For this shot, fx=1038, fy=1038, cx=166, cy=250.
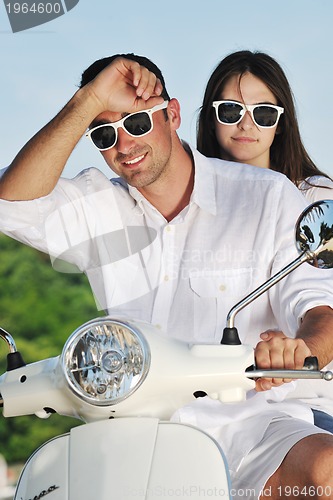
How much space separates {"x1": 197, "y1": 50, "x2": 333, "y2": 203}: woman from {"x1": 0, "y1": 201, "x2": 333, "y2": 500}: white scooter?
195cm

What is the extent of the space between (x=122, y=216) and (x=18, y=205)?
31 cm

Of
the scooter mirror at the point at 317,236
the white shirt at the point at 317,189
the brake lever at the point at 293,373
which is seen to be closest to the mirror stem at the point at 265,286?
the scooter mirror at the point at 317,236

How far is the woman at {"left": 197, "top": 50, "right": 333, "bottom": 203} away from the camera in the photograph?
12.4ft

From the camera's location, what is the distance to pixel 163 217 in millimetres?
2830

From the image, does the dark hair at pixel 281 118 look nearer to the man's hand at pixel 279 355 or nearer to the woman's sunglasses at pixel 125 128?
the woman's sunglasses at pixel 125 128

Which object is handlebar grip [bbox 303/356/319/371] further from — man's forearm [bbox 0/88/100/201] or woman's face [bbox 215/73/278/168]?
woman's face [bbox 215/73/278/168]

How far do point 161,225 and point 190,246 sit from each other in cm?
14

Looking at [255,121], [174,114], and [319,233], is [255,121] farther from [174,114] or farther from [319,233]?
[319,233]

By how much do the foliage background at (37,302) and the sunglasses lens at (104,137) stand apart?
52.3ft

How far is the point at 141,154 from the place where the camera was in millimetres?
2785

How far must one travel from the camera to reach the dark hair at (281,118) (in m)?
3.90

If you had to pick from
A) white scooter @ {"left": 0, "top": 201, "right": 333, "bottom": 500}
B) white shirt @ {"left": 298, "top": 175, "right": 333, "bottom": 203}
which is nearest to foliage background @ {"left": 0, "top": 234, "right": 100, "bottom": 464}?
white shirt @ {"left": 298, "top": 175, "right": 333, "bottom": 203}

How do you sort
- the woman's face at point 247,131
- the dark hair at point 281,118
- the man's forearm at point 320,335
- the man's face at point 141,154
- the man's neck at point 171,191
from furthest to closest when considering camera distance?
the dark hair at point 281,118
the woman's face at point 247,131
the man's neck at point 171,191
the man's face at point 141,154
the man's forearm at point 320,335

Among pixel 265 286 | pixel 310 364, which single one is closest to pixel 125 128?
pixel 265 286
